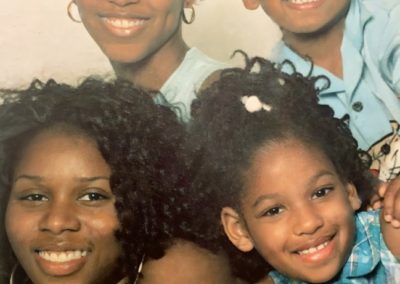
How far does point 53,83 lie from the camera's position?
957mm

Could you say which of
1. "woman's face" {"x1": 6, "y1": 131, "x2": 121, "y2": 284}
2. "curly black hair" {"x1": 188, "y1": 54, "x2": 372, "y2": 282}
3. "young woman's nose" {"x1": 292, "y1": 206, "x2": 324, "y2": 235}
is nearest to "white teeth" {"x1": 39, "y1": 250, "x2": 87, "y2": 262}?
"woman's face" {"x1": 6, "y1": 131, "x2": 121, "y2": 284}

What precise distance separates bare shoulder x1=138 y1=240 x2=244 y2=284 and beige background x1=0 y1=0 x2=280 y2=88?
25cm

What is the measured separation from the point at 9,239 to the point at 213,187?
0.26 meters

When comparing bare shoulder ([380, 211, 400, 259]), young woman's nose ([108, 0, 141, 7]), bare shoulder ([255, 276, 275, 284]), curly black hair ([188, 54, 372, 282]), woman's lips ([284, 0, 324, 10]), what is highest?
young woman's nose ([108, 0, 141, 7])

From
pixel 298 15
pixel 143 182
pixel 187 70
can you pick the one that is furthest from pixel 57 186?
pixel 298 15

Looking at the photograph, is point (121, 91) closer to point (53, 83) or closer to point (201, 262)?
point (53, 83)

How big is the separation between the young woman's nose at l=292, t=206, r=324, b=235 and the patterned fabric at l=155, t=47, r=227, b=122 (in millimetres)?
182

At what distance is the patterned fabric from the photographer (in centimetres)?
95

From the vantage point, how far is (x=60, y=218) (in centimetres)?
91

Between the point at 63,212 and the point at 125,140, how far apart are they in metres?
0.12

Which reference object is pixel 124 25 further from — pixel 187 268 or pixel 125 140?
pixel 187 268

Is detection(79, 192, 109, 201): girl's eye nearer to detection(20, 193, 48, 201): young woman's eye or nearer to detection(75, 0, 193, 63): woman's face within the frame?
detection(20, 193, 48, 201): young woman's eye

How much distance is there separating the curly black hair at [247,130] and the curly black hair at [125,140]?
3 cm

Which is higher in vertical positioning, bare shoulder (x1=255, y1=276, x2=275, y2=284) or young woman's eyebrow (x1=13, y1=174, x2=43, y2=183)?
young woman's eyebrow (x1=13, y1=174, x2=43, y2=183)
